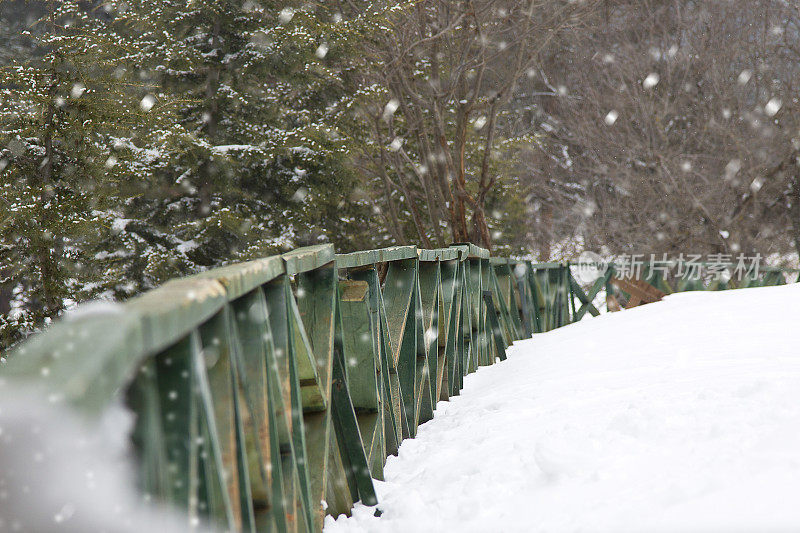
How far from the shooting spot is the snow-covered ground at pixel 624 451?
2.08 m

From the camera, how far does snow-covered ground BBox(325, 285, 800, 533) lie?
2.08 m

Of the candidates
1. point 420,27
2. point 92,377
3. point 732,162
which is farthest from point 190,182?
point 92,377

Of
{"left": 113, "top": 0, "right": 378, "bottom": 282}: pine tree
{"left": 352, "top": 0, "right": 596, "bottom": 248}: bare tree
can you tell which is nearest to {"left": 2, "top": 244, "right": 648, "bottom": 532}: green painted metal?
{"left": 352, "top": 0, "right": 596, "bottom": 248}: bare tree

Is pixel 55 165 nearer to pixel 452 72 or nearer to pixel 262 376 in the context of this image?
pixel 452 72

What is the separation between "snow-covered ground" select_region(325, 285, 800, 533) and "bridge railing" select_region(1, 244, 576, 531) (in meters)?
0.33

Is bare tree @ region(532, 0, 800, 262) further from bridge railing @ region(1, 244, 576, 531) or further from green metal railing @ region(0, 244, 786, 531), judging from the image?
bridge railing @ region(1, 244, 576, 531)

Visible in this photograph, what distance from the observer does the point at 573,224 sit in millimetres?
21922

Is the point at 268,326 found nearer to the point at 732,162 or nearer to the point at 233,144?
the point at 233,144

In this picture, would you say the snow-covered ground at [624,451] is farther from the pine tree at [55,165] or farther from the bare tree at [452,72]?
the bare tree at [452,72]

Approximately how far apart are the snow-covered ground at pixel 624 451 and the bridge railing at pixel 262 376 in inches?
13.2

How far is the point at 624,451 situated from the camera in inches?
106

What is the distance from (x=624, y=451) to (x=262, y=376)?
5.02ft

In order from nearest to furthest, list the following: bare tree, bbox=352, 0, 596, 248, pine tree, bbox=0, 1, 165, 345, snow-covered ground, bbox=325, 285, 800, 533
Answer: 1. snow-covered ground, bbox=325, 285, 800, 533
2. pine tree, bbox=0, 1, 165, 345
3. bare tree, bbox=352, 0, 596, 248

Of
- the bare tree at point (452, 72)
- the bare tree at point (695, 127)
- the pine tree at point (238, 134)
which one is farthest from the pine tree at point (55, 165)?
the bare tree at point (695, 127)
